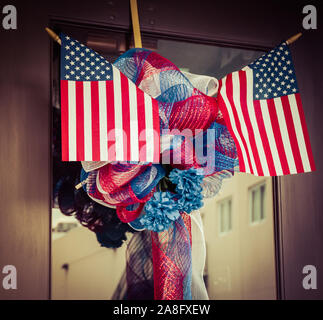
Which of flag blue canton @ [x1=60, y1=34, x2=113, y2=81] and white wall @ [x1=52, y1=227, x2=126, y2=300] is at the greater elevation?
flag blue canton @ [x1=60, y1=34, x2=113, y2=81]

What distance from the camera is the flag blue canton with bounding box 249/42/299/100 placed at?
1.17m

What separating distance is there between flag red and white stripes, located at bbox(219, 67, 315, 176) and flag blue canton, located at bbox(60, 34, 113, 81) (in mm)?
341

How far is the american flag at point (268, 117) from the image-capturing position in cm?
113

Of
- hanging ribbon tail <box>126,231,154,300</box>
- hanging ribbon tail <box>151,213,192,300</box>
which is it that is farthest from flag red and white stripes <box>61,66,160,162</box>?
hanging ribbon tail <box>126,231,154,300</box>

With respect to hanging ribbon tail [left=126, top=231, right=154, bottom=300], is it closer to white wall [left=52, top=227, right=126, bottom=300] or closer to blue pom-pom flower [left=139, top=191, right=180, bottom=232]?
white wall [left=52, top=227, right=126, bottom=300]

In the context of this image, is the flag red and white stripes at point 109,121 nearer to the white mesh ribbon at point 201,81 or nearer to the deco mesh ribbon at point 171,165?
the deco mesh ribbon at point 171,165

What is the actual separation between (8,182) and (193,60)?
27.5 inches

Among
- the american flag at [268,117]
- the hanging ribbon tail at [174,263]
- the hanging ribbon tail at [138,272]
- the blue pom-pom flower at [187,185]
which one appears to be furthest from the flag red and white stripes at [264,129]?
the hanging ribbon tail at [138,272]

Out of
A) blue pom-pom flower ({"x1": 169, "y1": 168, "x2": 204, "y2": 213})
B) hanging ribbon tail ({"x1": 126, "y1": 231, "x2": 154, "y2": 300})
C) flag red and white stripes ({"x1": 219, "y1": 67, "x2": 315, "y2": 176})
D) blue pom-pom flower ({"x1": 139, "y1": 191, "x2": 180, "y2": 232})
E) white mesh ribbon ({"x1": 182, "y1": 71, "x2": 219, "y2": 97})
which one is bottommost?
hanging ribbon tail ({"x1": 126, "y1": 231, "x2": 154, "y2": 300})

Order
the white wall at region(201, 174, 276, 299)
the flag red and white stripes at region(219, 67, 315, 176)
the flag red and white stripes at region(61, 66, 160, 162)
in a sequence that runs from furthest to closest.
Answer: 1. the white wall at region(201, 174, 276, 299)
2. the flag red and white stripes at region(219, 67, 315, 176)
3. the flag red and white stripes at region(61, 66, 160, 162)

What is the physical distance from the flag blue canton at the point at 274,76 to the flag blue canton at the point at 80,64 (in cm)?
43

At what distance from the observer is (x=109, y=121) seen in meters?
1.04
